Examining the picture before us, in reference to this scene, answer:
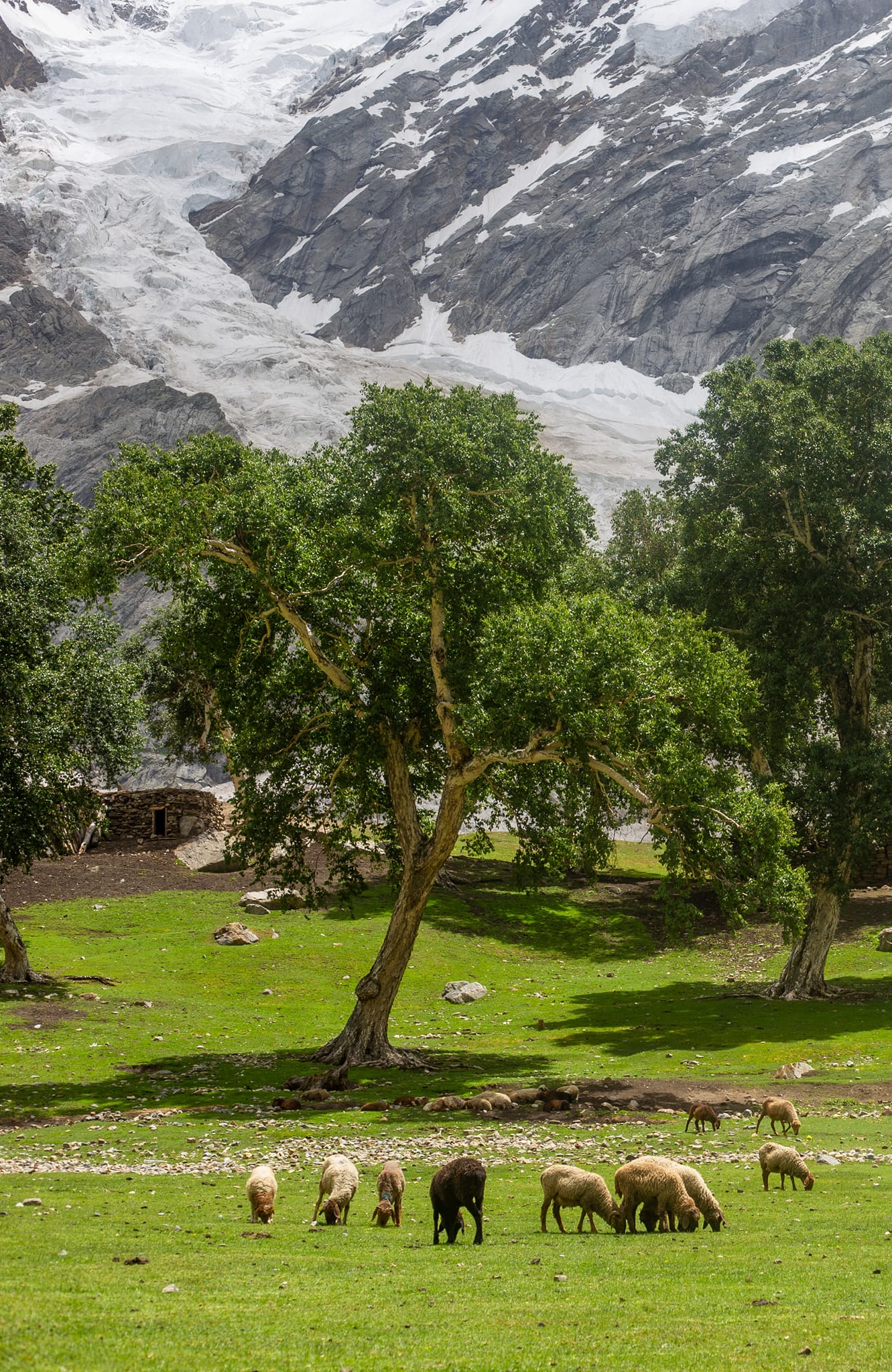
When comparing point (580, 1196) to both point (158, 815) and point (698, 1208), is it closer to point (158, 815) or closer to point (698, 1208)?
point (698, 1208)

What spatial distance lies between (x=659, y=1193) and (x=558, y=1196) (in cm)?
126

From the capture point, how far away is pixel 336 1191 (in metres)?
14.6

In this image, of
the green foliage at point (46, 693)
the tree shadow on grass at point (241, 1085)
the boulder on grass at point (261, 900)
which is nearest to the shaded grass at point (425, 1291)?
the tree shadow on grass at point (241, 1085)

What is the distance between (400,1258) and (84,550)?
22.2m

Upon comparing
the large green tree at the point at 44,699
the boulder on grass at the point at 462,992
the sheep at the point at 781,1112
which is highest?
the large green tree at the point at 44,699

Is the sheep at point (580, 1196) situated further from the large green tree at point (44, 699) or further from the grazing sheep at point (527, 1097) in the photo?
the large green tree at point (44, 699)

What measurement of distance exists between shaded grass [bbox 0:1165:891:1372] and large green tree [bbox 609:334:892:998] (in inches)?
981

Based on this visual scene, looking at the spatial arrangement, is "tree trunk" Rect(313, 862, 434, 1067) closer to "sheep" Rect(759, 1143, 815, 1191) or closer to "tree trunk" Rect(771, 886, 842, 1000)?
"sheep" Rect(759, 1143, 815, 1191)

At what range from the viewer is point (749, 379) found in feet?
148

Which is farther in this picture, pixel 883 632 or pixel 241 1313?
pixel 883 632

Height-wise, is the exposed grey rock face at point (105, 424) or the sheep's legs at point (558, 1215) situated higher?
the exposed grey rock face at point (105, 424)

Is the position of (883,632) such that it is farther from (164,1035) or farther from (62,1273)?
(62,1273)

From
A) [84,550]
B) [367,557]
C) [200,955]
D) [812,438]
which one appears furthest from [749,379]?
[200,955]

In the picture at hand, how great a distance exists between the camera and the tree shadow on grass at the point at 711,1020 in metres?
32.9
